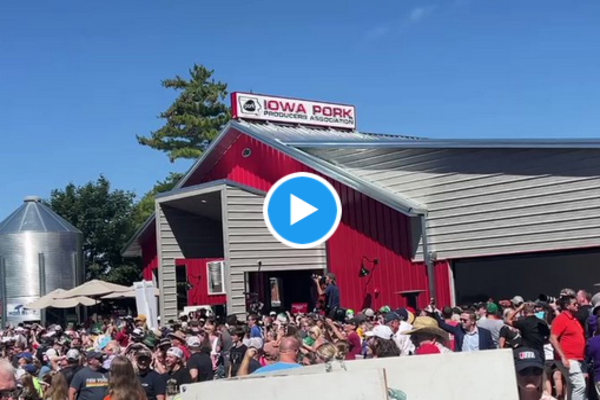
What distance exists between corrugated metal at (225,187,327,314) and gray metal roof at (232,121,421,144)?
3030mm

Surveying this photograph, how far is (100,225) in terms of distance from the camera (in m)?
50.4

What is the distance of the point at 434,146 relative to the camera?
22062mm

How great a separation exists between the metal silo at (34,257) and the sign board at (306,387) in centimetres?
3398

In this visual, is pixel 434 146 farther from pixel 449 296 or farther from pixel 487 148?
pixel 449 296

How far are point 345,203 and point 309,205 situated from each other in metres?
16.0

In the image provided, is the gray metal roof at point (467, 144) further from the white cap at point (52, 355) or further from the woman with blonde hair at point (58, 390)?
the woman with blonde hair at point (58, 390)

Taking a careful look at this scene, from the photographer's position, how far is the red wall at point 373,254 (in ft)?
75.0

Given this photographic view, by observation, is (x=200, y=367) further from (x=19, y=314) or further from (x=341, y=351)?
(x=19, y=314)

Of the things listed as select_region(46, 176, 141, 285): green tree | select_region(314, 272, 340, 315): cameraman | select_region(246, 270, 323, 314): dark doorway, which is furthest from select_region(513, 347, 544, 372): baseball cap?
select_region(46, 176, 141, 285): green tree

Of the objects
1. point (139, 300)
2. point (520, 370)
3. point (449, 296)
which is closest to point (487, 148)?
point (449, 296)

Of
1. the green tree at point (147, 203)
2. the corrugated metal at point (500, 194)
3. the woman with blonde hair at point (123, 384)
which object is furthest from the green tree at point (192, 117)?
the woman with blonde hair at point (123, 384)

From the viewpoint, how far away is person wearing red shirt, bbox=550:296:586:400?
10672 mm

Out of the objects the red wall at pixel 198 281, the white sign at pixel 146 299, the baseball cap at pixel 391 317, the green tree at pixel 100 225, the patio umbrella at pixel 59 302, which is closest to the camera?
the baseball cap at pixel 391 317
